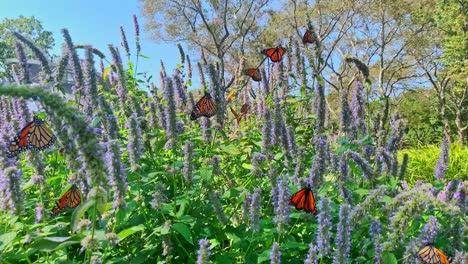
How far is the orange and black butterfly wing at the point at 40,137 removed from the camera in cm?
322

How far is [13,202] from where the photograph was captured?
247 cm

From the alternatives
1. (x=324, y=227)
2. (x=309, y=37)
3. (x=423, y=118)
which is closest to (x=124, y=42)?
(x=309, y=37)

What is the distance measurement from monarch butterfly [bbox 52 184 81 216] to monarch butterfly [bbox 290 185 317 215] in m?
1.40

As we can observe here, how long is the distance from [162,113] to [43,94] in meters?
2.69

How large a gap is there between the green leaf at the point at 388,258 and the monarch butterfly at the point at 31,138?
2.26m

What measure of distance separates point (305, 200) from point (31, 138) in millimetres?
1942

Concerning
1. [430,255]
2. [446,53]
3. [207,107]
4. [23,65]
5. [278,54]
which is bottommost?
[430,255]

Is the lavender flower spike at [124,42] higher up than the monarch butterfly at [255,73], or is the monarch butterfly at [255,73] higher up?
the lavender flower spike at [124,42]

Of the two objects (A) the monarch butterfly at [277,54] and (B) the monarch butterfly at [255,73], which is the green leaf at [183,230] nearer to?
(A) the monarch butterfly at [277,54]

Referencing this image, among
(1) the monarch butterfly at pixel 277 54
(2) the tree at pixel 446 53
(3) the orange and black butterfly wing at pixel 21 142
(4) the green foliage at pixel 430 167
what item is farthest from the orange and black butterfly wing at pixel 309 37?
(2) the tree at pixel 446 53

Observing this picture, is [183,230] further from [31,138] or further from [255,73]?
[255,73]

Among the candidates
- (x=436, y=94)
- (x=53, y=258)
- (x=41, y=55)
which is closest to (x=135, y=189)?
(x=53, y=258)

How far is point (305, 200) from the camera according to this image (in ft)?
9.66

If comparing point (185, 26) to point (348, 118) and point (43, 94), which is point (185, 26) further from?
point (43, 94)
